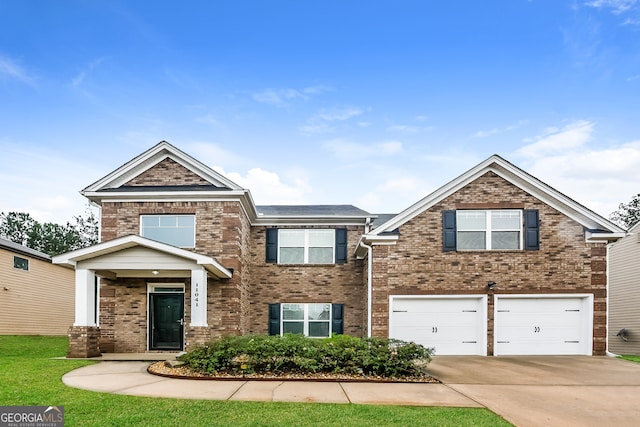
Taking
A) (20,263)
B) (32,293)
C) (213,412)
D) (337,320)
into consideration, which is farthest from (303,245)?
(32,293)

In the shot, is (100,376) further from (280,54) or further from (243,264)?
(280,54)

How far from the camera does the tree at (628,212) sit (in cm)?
4203

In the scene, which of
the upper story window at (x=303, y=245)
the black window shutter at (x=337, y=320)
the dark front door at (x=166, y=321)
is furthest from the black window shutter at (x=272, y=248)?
the dark front door at (x=166, y=321)

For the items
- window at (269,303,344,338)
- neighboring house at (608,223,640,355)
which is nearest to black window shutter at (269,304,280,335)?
window at (269,303,344,338)

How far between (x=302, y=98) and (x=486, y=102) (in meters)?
7.31

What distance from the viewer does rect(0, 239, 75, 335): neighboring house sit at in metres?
19.2

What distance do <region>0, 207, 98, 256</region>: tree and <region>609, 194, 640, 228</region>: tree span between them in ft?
169

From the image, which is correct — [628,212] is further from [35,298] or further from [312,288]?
[35,298]

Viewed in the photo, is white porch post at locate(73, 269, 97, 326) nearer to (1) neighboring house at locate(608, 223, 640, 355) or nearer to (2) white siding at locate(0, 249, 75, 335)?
(2) white siding at locate(0, 249, 75, 335)

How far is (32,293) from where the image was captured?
826 inches

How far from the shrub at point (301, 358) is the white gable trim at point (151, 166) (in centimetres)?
630

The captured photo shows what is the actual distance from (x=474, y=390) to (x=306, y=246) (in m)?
9.61

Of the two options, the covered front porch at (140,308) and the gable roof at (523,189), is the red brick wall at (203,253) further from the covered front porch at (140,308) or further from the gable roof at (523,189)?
the gable roof at (523,189)

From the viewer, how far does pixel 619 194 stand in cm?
3978
